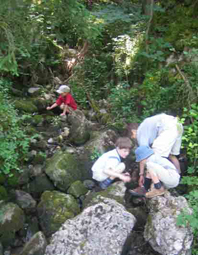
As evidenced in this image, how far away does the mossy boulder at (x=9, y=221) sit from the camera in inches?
157

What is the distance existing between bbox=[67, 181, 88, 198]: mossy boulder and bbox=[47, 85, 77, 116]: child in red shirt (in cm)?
245

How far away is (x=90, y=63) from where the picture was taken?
8250mm

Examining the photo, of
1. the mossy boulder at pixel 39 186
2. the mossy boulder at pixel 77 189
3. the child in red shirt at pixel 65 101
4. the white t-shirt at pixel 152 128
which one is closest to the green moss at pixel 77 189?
the mossy boulder at pixel 77 189

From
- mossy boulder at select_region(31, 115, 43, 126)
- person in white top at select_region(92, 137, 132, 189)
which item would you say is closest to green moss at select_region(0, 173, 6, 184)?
person in white top at select_region(92, 137, 132, 189)

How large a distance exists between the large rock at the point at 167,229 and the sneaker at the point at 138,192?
1.14ft

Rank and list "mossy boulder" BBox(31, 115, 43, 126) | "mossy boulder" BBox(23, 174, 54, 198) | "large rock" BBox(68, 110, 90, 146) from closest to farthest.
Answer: "mossy boulder" BBox(23, 174, 54, 198) → "large rock" BBox(68, 110, 90, 146) → "mossy boulder" BBox(31, 115, 43, 126)

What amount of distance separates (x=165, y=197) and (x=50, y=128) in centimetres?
337

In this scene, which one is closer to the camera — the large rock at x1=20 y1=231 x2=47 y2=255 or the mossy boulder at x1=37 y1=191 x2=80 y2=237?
the large rock at x1=20 y1=231 x2=47 y2=255

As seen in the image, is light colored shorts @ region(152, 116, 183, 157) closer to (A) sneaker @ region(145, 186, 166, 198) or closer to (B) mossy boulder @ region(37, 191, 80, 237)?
(A) sneaker @ region(145, 186, 166, 198)

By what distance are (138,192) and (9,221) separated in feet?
6.46

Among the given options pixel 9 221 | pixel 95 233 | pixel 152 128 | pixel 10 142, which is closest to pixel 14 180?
pixel 10 142

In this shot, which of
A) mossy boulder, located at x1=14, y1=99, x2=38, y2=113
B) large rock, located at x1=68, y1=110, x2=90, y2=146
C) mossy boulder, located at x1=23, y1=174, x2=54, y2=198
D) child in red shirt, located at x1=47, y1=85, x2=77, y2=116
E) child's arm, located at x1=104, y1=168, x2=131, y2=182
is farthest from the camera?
child in red shirt, located at x1=47, y1=85, x2=77, y2=116

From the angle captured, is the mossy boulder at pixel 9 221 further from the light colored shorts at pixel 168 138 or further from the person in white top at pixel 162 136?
the light colored shorts at pixel 168 138

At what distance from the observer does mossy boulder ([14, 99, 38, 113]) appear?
6507 mm
